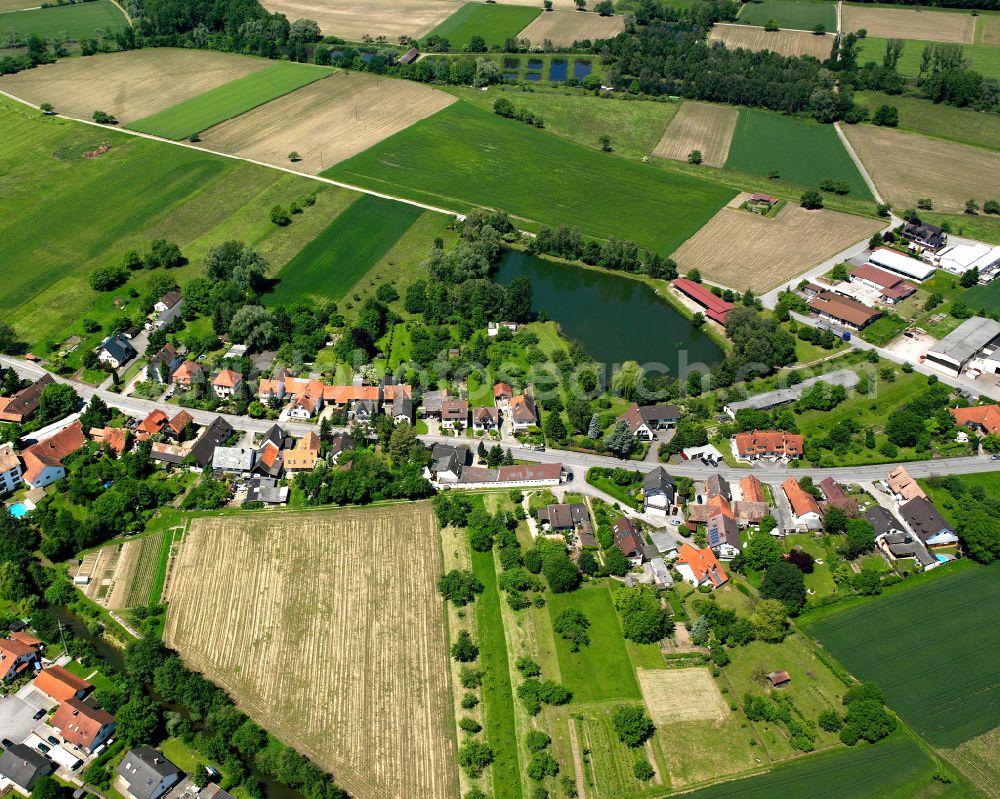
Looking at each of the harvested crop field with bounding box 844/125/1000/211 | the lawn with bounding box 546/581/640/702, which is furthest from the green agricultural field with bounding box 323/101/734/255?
the lawn with bounding box 546/581/640/702

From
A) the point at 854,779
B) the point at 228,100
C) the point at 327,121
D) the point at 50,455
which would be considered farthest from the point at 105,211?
the point at 854,779

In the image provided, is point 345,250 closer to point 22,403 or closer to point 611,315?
point 611,315

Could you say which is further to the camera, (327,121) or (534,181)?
(327,121)

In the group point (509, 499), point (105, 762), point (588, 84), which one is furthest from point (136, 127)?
point (105, 762)

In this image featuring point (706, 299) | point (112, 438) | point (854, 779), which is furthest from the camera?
point (706, 299)

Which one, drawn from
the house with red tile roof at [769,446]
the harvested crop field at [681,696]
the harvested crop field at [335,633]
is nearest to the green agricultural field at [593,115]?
the house with red tile roof at [769,446]

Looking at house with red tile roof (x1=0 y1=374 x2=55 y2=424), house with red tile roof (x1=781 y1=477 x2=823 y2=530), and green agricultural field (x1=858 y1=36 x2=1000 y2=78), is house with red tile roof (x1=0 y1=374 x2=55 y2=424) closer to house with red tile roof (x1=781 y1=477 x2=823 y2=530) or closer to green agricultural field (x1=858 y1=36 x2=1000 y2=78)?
house with red tile roof (x1=781 y1=477 x2=823 y2=530)
